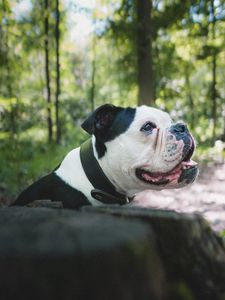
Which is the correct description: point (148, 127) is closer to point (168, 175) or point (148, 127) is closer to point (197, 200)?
point (168, 175)

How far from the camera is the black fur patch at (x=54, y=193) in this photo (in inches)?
100

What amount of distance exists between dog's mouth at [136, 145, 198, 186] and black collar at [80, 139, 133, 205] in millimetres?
205

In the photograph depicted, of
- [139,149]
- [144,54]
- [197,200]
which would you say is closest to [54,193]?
[139,149]

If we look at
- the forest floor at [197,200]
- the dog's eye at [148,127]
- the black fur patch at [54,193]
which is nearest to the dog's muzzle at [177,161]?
the dog's eye at [148,127]

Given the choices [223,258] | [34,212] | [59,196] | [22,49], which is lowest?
[59,196]

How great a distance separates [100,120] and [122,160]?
0.29 meters

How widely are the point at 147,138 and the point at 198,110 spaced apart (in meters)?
13.1

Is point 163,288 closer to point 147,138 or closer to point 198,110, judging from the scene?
point 147,138

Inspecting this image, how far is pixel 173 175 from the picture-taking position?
265 centimetres

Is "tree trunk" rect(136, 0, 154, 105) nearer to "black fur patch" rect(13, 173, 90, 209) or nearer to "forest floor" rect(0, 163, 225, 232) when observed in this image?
"forest floor" rect(0, 163, 225, 232)

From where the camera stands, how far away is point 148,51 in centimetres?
874

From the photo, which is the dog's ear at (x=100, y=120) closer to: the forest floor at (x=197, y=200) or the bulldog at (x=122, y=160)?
the bulldog at (x=122, y=160)

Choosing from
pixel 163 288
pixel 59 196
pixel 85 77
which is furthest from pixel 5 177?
pixel 85 77

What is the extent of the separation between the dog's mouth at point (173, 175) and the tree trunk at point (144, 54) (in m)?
6.09
